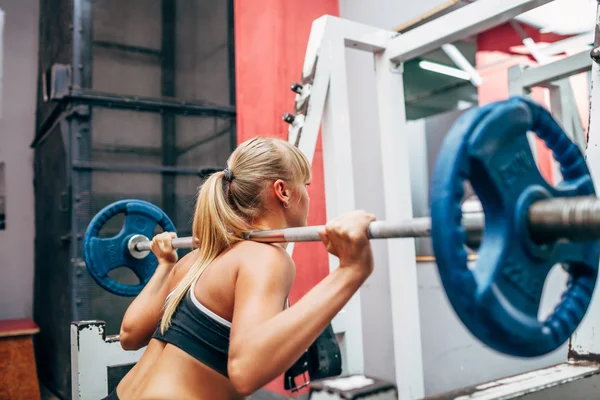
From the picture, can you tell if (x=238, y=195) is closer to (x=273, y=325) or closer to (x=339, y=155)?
(x=273, y=325)

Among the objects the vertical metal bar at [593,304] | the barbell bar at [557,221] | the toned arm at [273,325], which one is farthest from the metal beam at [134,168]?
the barbell bar at [557,221]

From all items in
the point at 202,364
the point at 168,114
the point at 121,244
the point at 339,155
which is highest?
the point at 168,114

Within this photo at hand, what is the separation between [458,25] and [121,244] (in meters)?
1.27

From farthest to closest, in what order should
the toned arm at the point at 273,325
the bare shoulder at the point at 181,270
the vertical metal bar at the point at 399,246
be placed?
the vertical metal bar at the point at 399,246 → the bare shoulder at the point at 181,270 → the toned arm at the point at 273,325

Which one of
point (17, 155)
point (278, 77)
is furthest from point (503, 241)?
point (17, 155)

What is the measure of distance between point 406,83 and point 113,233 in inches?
73.1

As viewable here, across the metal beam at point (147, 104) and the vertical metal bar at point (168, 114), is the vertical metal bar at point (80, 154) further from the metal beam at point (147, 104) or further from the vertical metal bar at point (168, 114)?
the vertical metal bar at point (168, 114)

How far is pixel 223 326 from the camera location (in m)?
0.95

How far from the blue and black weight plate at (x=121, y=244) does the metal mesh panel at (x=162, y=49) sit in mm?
1038

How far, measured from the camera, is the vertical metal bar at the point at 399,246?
1.63 m

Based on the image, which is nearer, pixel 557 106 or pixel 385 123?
pixel 385 123

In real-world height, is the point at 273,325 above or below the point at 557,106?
below

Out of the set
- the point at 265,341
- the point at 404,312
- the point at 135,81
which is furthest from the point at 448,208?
the point at 135,81

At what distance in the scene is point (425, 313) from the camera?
2471mm
